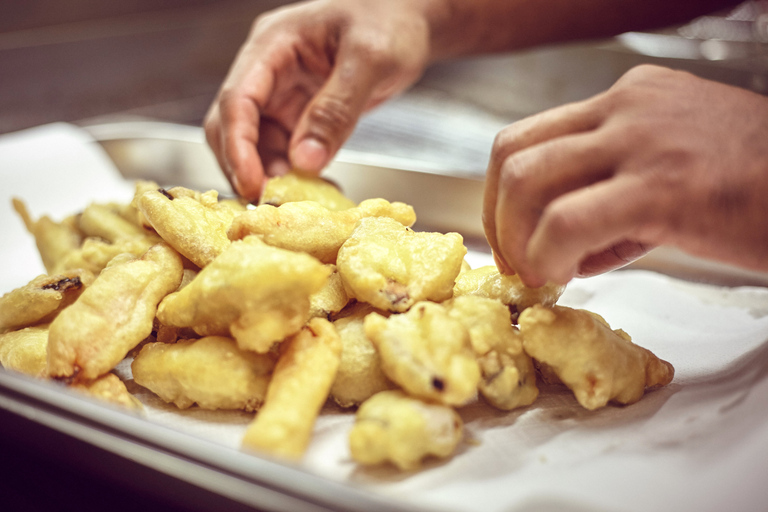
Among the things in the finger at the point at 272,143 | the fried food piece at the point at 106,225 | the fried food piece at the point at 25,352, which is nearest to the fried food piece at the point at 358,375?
the fried food piece at the point at 25,352

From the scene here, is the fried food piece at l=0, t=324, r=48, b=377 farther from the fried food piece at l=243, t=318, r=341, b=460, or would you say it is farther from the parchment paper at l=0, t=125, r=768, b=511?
the fried food piece at l=243, t=318, r=341, b=460

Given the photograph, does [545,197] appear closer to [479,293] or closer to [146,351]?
[479,293]

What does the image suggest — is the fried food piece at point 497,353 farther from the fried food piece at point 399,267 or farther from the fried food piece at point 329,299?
the fried food piece at point 329,299

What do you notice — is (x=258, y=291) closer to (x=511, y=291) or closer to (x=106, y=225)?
(x=511, y=291)

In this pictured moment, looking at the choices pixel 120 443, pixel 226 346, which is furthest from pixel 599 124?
pixel 120 443

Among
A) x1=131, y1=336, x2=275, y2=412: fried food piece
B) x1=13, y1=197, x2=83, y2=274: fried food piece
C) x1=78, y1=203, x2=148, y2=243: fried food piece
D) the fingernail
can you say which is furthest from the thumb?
x1=131, y1=336, x2=275, y2=412: fried food piece

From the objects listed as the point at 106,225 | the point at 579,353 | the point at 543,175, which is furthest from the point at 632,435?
the point at 106,225
